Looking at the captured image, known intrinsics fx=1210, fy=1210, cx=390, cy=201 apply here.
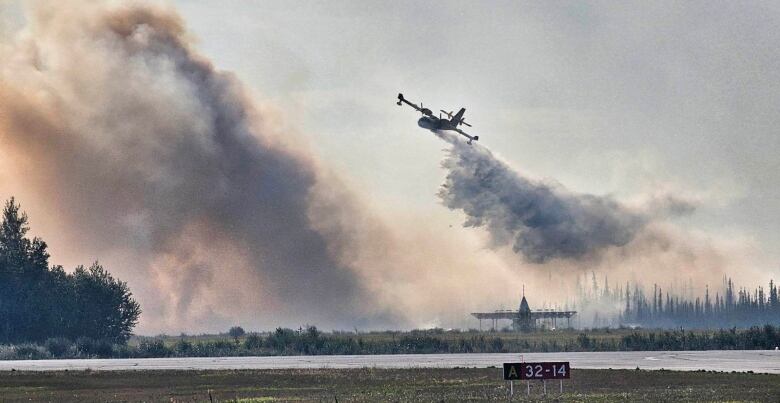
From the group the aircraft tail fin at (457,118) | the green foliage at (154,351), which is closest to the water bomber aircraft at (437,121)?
the aircraft tail fin at (457,118)

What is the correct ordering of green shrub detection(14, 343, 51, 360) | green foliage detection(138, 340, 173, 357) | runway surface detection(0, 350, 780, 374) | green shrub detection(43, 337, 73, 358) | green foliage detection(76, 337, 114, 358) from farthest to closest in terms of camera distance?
green shrub detection(43, 337, 73, 358) < green foliage detection(76, 337, 114, 358) < green shrub detection(14, 343, 51, 360) < green foliage detection(138, 340, 173, 357) < runway surface detection(0, 350, 780, 374)

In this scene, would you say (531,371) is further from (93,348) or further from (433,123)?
(93,348)

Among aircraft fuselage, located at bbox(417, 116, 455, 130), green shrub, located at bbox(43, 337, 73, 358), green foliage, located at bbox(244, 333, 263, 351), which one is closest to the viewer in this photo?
aircraft fuselage, located at bbox(417, 116, 455, 130)

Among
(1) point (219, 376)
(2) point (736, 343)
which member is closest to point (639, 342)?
(2) point (736, 343)

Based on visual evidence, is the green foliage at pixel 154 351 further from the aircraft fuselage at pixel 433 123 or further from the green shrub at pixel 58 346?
the aircraft fuselage at pixel 433 123

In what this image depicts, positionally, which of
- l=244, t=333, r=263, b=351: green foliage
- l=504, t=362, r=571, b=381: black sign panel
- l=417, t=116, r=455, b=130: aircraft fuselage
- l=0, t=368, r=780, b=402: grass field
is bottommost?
l=0, t=368, r=780, b=402: grass field

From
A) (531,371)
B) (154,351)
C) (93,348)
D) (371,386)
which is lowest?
(371,386)

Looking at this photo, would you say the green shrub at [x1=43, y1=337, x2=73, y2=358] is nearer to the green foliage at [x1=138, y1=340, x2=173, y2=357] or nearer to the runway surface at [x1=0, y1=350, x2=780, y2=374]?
the green foliage at [x1=138, y1=340, x2=173, y2=357]

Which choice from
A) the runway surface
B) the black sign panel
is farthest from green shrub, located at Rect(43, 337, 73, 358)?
the black sign panel

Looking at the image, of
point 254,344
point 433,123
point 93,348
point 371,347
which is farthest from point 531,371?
point 93,348
